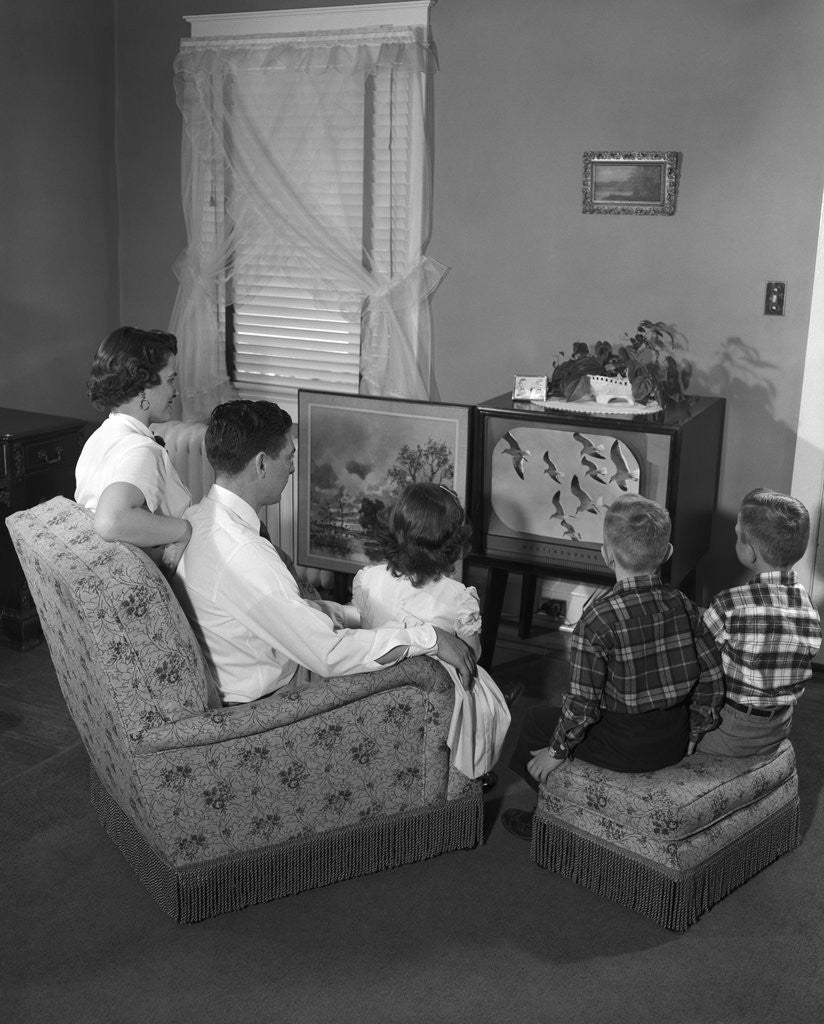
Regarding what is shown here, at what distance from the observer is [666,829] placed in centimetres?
266

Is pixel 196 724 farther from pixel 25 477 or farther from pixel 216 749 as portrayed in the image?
pixel 25 477

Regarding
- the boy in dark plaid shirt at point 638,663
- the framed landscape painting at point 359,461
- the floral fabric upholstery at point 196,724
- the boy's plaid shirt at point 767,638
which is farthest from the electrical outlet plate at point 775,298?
the floral fabric upholstery at point 196,724

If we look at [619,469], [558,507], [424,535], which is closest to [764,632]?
[424,535]

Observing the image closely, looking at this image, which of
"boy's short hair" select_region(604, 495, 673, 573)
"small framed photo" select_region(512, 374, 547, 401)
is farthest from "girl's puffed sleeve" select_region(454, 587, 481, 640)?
"small framed photo" select_region(512, 374, 547, 401)

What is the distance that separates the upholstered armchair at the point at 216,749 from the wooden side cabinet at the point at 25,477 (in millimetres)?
1487

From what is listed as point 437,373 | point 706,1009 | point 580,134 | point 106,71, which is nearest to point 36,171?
point 106,71

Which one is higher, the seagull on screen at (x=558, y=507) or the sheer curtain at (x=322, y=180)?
the sheer curtain at (x=322, y=180)

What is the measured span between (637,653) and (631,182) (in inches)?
90.2

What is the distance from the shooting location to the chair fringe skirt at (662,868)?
2693 millimetres

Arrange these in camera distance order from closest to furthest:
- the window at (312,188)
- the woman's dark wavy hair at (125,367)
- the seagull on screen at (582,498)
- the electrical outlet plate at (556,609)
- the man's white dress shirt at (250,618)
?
1. the man's white dress shirt at (250,618)
2. the woman's dark wavy hair at (125,367)
3. the seagull on screen at (582,498)
4. the window at (312,188)
5. the electrical outlet plate at (556,609)

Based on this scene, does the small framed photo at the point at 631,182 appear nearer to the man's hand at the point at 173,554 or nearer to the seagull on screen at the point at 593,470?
the seagull on screen at the point at 593,470

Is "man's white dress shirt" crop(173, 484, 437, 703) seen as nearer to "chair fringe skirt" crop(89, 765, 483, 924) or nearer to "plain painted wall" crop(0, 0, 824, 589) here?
"chair fringe skirt" crop(89, 765, 483, 924)

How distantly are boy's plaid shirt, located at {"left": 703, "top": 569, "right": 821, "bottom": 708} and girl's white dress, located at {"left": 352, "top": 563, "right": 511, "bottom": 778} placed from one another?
60 centimetres

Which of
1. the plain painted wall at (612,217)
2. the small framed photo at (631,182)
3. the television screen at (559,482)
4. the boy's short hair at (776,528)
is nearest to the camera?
the boy's short hair at (776,528)
